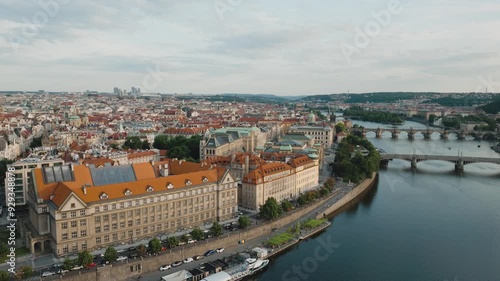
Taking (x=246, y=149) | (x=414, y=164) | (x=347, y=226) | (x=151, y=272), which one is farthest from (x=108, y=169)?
(x=414, y=164)

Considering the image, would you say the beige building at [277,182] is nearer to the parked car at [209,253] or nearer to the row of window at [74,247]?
the parked car at [209,253]

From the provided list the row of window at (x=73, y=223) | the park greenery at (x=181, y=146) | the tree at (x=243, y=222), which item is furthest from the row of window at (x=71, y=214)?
the park greenery at (x=181, y=146)

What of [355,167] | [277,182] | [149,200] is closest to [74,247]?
[149,200]

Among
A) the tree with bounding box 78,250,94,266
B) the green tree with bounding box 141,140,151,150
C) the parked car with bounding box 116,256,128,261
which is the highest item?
the green tree with bounding box 141,140,151,150

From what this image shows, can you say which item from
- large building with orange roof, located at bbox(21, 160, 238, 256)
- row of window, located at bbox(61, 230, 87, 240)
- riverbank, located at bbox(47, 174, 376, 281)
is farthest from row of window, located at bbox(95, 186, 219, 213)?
riverbank, located at bbox(47, 174, 376, 281)

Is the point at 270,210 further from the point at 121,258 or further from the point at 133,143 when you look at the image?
the point at 133,143

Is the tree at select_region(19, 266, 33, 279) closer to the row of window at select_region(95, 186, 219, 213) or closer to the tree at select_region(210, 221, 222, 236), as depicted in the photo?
the row of window at select_region(95, 186, 219, 213)
